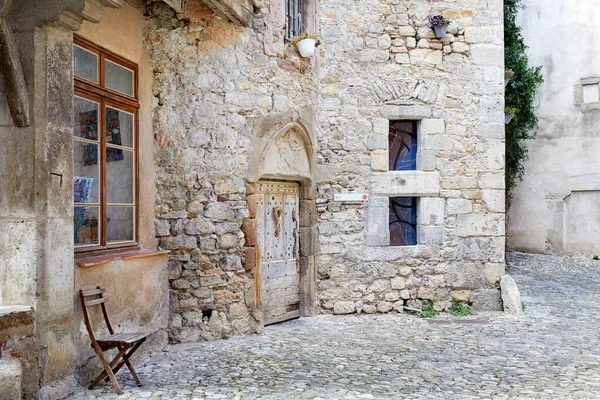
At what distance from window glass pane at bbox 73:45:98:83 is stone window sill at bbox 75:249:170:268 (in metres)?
1.47

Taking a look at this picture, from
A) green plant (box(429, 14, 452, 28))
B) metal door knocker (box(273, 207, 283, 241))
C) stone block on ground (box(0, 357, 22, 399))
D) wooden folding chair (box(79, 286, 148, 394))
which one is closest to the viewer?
stone block on ground (box(0, 357, 22, 399))

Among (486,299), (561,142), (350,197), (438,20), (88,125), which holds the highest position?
(438,20)

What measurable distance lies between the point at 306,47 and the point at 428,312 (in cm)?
362

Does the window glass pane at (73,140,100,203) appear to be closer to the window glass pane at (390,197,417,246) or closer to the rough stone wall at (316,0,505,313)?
the rough stone wall at (316,0,505,313)

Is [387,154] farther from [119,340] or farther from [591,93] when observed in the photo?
[591,93]

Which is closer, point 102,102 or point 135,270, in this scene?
point 102,102

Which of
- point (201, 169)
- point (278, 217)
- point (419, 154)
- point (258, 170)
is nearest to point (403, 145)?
point (419, 154)

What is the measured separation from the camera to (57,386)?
4.07 meters

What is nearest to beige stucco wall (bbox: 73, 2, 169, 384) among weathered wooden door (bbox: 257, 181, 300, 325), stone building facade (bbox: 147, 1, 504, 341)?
weathered wooden door (bbox: 257, 181, 300, 325)

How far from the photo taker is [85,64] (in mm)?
4906

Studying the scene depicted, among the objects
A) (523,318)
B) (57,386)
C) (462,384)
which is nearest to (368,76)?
(523,318)

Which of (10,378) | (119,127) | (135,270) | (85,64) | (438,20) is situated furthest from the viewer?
(438,20)

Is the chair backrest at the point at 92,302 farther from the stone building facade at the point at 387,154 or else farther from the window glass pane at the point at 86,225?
the stone building facade at the point at 387,154

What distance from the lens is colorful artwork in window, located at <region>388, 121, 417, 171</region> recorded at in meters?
7.94
